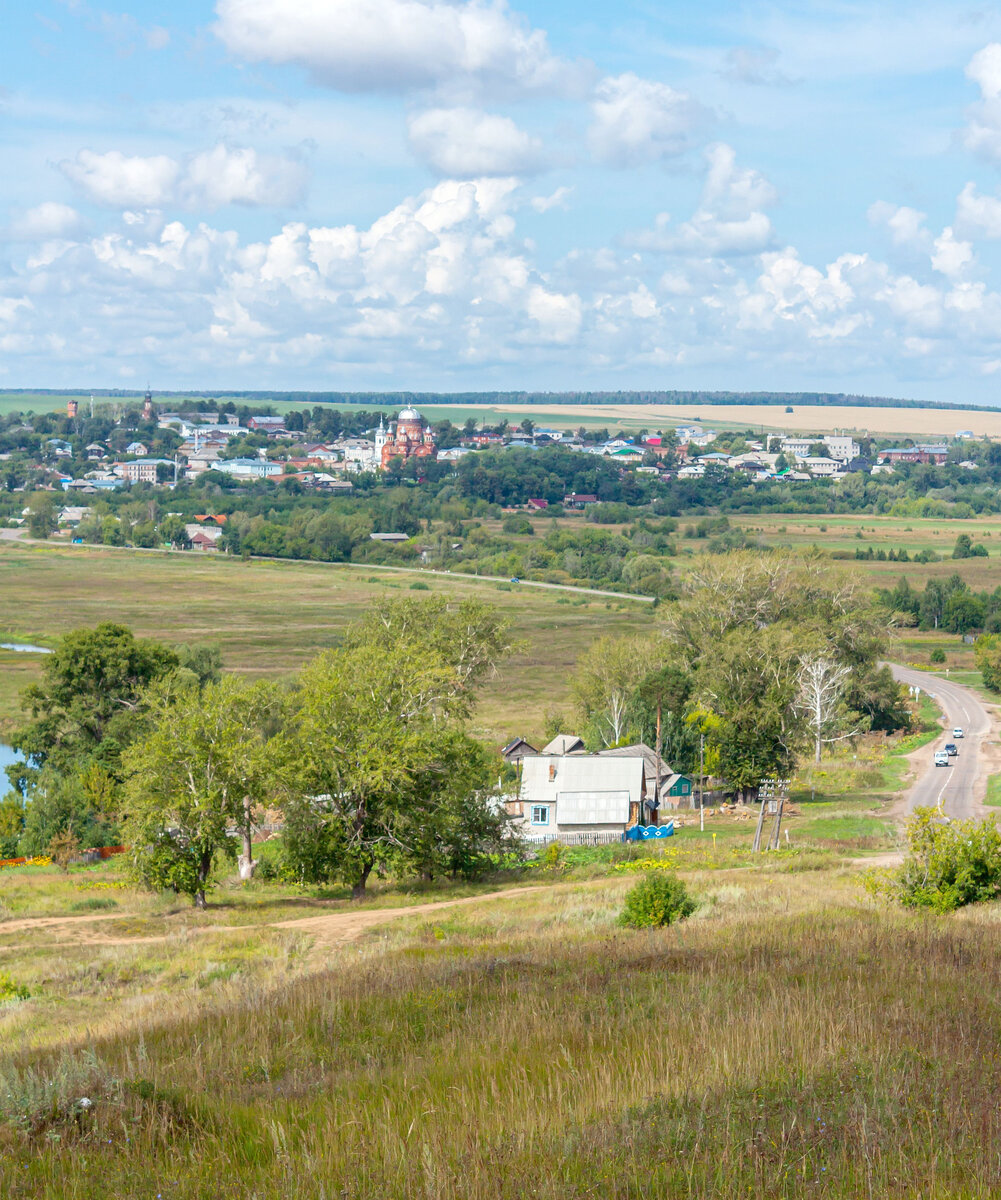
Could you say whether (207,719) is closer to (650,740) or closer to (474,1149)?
(474,1149)

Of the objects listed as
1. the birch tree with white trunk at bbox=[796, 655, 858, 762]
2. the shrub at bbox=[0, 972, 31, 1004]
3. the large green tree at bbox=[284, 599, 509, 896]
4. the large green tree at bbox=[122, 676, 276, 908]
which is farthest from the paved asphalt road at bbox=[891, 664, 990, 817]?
the shrub at bbox=[0, 972, 31, 1004]

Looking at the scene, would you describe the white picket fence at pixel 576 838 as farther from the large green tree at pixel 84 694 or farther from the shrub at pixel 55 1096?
the shrub at pixel 55 1096

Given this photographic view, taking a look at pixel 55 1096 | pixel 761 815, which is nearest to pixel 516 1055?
pixel 55 1096

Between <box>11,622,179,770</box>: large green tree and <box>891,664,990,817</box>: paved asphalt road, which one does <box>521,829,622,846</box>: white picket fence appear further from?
<box>11,622,179,770</box>: large green tree

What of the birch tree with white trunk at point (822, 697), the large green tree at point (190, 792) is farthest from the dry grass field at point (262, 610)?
the large green tree at point (190, 792)

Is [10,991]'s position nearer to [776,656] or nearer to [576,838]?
[576,838]
